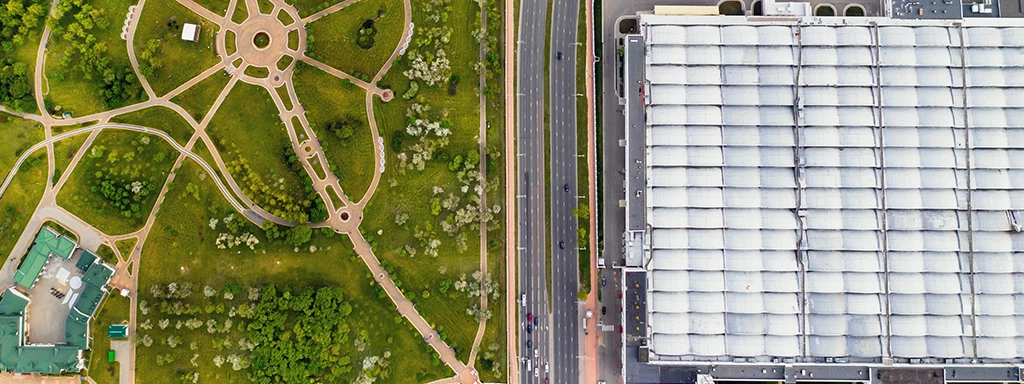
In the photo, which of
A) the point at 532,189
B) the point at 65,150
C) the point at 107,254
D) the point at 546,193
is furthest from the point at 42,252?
the point at 546,193

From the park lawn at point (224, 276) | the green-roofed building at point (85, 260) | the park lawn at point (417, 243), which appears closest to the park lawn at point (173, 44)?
the park lawn at point (224, 276)

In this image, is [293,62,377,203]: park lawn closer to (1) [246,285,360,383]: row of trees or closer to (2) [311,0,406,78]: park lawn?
(2) [311,0,406,78]: park lawn

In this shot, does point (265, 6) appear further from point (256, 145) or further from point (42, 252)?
point (42, 252)

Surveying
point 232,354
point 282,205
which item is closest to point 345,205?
point 282,205

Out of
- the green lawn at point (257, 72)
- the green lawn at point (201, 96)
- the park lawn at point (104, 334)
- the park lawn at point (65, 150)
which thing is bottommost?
the park lawn at point (104, 334)

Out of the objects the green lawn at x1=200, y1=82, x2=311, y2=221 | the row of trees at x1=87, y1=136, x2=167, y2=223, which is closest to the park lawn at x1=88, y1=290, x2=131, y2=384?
the row of trees at x1=87, y1=136, x2=167, y2=223

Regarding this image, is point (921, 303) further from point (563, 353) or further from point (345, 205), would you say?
point (345, 205)

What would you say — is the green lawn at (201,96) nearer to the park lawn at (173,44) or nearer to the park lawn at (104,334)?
the park lawn at (173,44)
